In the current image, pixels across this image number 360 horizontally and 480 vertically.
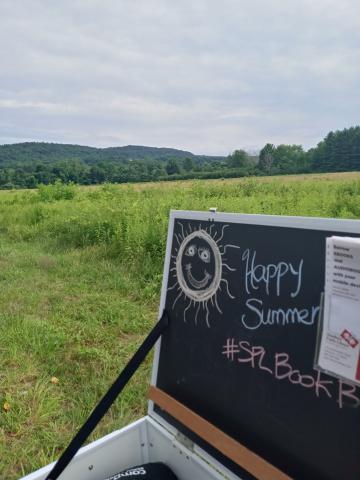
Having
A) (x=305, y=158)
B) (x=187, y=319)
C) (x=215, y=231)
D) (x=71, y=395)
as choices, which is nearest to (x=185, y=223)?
(x=215, y=231)

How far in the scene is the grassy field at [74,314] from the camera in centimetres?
243

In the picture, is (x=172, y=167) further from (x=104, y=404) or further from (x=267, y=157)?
(x=104, y=404)

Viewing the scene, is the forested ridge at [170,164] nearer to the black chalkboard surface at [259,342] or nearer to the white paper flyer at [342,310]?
the black chalkboard surface at [259,342]

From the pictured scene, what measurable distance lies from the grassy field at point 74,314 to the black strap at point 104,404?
1081 mm

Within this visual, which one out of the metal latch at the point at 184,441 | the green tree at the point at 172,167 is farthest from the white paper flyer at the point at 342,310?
the green tree at the point at 172,167

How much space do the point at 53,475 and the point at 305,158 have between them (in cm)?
5345

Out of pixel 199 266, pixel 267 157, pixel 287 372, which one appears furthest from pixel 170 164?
pixel 287 372

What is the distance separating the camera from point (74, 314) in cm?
409

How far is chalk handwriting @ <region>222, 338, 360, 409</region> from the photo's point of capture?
0.97 meters

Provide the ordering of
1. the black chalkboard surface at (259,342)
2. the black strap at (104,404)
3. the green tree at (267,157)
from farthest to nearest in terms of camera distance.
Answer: the green tree at (267,157)
the black strap at (104,404)
the black chalkboard surface at (259,342)

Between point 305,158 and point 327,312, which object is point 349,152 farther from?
point 327,312

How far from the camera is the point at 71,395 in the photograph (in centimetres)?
271

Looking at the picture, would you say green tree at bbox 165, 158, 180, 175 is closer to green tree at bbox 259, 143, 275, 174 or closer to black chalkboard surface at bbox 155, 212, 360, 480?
green tree at bbox 259, 143, 275, 174

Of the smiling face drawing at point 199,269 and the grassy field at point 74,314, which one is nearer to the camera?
the smiling face drawing at point 199,269
